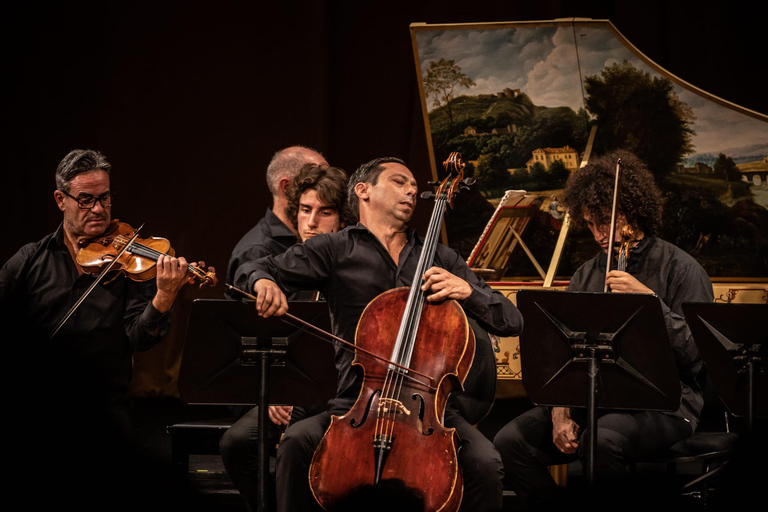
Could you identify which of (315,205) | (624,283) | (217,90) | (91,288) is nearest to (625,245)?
(624,283)

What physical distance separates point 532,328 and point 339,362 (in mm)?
692

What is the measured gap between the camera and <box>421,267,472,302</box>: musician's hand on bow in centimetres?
236

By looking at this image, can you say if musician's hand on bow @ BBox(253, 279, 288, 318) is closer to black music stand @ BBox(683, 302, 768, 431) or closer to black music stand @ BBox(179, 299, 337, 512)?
black music stand @ BBox(179, 299, 337, 512)

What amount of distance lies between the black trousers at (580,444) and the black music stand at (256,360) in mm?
875

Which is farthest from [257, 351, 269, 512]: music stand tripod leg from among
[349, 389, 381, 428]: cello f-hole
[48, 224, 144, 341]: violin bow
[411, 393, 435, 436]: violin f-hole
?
[48, 224, 144, 341]: violin bow

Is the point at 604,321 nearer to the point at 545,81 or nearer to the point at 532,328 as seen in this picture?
the point at 532,328

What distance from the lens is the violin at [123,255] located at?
2.96m

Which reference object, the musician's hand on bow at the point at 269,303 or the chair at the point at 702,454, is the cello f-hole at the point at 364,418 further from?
the chair at the point at 702,454

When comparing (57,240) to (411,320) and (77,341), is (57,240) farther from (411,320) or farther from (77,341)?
(411,320)

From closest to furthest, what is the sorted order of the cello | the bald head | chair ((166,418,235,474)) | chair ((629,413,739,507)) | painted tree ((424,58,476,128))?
the cello → chair ((629,413,739,507)) → chair ((166,418,235,474)) → the bald head → painted tree ((424,58,476,128))

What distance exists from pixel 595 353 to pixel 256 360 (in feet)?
3.44

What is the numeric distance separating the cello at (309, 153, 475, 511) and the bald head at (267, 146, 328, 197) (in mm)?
1536

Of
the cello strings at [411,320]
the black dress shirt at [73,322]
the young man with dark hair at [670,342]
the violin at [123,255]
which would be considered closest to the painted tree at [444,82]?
the young man with dark hair at [670,342]

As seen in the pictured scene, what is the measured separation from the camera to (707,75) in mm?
4738
